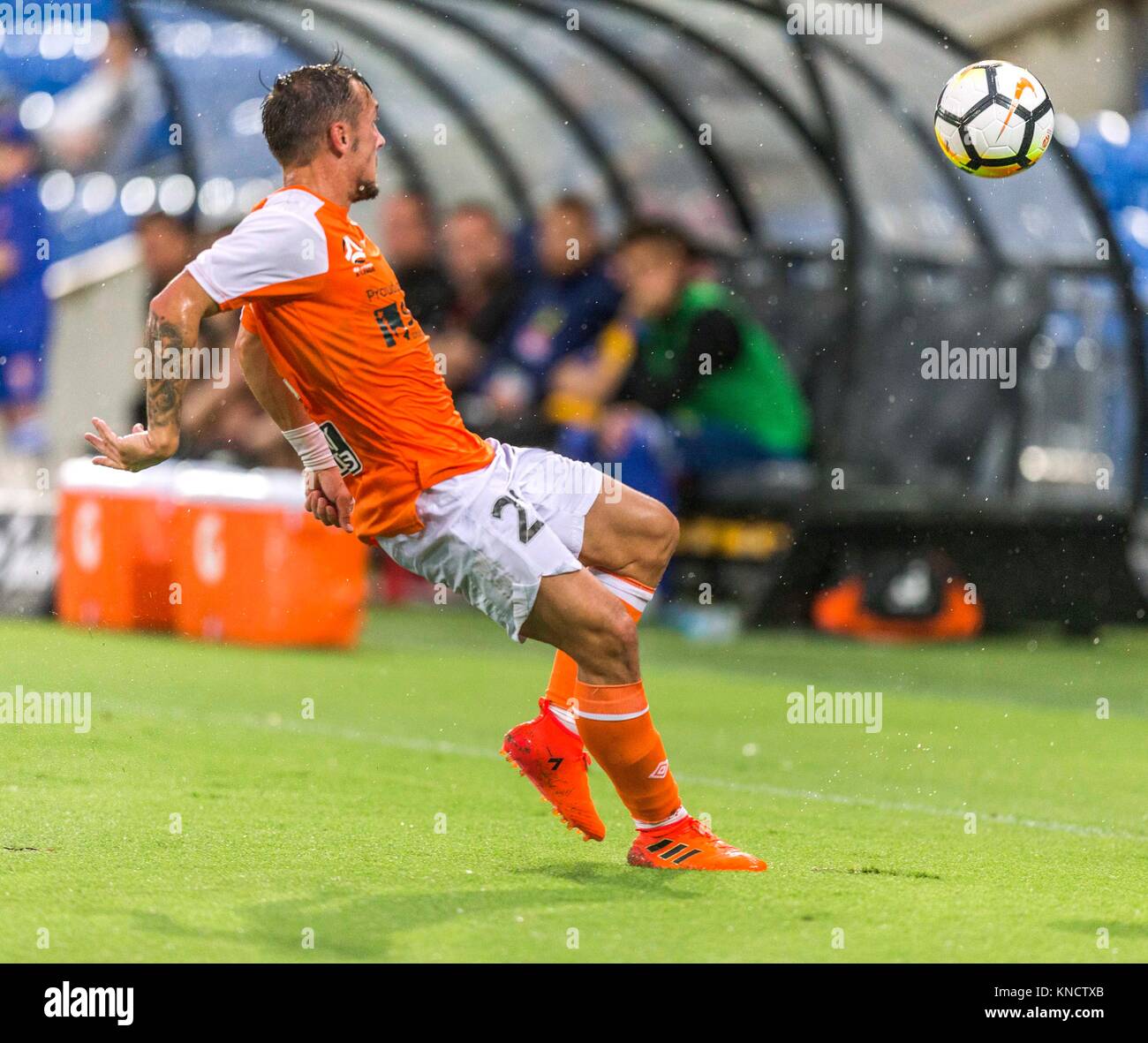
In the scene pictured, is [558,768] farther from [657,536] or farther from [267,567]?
[267,567]

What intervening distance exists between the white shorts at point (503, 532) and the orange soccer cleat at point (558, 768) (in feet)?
1.19

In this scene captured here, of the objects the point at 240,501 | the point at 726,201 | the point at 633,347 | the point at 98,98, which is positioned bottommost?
the point at 240,501

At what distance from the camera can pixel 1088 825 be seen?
6.05m

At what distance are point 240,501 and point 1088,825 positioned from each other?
21.2 feet

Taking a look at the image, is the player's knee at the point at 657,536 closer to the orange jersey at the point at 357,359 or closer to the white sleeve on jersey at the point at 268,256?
the orange jersey at the point at 357,359

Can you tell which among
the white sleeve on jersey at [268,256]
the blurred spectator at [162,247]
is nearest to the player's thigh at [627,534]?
the white sleeve on jersey at [268,256]

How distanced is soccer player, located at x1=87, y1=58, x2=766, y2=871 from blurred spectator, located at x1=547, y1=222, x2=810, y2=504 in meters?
6.66

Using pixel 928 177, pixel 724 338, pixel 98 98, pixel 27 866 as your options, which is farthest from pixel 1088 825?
pixel 98 98

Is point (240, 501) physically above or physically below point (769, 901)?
above

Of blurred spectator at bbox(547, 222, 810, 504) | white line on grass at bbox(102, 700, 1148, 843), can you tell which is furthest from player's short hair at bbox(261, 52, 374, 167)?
blurred spectator at bbox(547, 222, 810, 504)

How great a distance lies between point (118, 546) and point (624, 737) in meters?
7.66

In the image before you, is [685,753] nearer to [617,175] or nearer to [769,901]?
[769,901]

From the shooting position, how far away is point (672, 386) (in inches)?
473

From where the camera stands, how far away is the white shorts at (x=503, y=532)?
4719 mm
